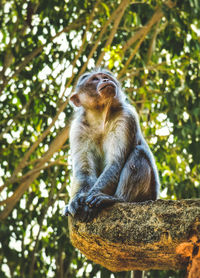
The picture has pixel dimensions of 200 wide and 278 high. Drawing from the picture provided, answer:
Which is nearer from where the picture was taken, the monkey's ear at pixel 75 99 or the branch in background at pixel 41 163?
the monkey's ear at pixel 75 99

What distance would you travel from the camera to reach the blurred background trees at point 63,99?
8438 millimetres

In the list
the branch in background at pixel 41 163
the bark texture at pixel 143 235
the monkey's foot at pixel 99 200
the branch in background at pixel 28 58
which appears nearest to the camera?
the bark texture at pixel 143 235

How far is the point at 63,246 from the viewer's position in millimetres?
8891

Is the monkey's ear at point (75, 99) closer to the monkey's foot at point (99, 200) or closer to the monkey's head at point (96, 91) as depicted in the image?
the monkey's head at point (96, 91)

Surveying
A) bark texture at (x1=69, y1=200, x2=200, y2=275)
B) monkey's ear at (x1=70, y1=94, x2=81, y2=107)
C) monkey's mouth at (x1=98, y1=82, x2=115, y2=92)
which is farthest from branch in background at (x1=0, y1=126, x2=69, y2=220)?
bark texture at (x1=69, y1=200, x2=200, y2=275)

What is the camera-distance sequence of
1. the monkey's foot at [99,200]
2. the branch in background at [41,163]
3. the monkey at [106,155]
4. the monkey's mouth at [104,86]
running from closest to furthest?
1. the monkey's foot at [99,200]
2. the monkey at [106,155]
3. the monkey's mouth at [104,86]
4. the branch in background at [41,163]

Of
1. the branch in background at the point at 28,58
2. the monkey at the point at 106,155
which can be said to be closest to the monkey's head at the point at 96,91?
the monkey at the point at 106,155

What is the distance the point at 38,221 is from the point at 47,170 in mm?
989

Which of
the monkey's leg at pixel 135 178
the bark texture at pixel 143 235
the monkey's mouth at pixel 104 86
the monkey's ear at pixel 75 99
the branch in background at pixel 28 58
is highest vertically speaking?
the branch in background at pixel 28 58

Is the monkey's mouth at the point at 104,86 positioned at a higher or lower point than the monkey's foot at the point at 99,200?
higher

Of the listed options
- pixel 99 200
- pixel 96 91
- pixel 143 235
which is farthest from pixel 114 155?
pixel 143 235

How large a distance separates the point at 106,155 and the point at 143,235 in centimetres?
158

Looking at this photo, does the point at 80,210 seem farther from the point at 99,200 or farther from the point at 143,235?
the point at 143,235

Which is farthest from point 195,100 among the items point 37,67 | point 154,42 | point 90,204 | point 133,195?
point 90,204
